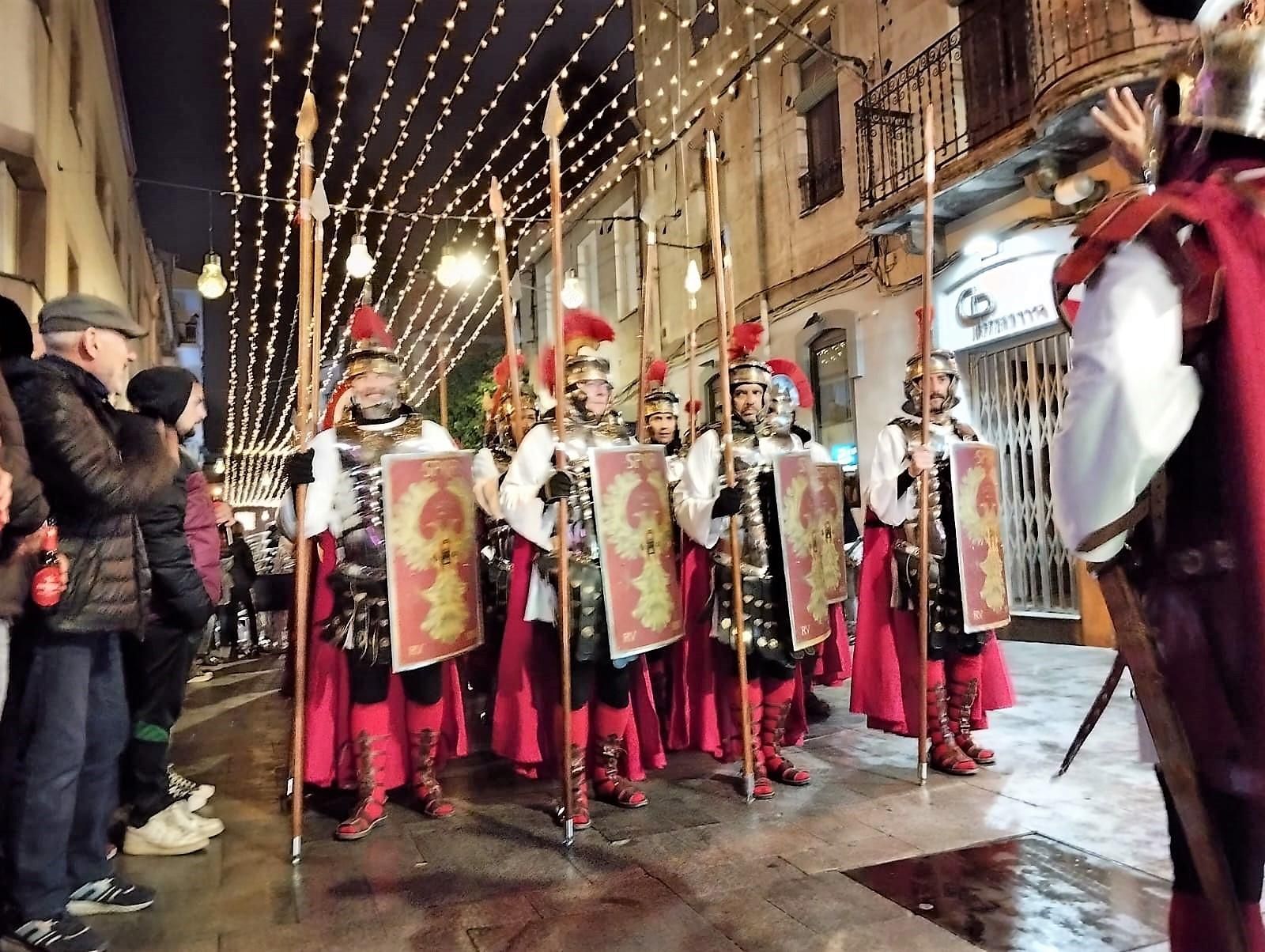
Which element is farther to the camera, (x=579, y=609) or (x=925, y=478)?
(x=925, y=478)

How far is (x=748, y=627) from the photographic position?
384 cm

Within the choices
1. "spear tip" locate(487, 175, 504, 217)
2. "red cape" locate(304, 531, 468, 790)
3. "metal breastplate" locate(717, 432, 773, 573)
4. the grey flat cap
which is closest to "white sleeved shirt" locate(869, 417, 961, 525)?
"metal breastplate" locate(717, 432, 773, 573)

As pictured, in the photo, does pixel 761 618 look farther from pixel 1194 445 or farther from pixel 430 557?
pixel 1194 445

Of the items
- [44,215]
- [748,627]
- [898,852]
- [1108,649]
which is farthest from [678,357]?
[898,852]

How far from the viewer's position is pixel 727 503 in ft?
11.8

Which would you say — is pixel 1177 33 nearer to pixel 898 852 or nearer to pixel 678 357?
pixel 898 852

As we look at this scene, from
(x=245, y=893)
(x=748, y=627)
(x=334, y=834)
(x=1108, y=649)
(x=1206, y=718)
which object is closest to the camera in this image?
(x=1206, y=718)

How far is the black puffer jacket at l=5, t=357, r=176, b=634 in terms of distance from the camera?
94.8 inches

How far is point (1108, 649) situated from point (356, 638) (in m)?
6.53

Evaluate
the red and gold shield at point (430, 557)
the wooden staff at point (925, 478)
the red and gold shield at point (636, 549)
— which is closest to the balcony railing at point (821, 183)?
the wooden staff at point (925, 478)

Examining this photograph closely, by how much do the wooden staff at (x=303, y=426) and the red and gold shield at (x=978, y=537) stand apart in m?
2.69

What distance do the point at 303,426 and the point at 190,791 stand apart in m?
1.82

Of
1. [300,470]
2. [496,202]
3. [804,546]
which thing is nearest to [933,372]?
[804,546]

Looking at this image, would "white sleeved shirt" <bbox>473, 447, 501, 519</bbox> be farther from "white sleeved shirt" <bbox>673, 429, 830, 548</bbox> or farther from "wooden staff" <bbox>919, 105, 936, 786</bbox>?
"wooden staff" <bbox>919, 105, 936, 786</bbox>
